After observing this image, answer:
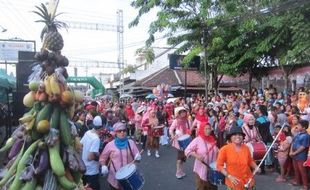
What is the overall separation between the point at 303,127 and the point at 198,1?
408 inches

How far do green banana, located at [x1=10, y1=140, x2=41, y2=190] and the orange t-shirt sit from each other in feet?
9.85

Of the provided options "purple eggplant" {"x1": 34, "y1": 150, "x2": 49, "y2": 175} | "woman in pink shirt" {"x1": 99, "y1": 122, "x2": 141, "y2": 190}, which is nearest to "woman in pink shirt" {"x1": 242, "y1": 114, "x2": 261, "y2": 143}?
"woman in pink shirt" {"x1": 99, "y1": 122, "x2": 141, "y2": 190}

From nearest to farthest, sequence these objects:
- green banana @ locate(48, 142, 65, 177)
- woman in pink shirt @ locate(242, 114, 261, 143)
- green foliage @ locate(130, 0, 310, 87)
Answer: green banana @ locate(48, 142, 65, 177), woman in pink shirt @ locate(242, 114, 261, 143), green foliage @ locate(130, 0, 310, 87)

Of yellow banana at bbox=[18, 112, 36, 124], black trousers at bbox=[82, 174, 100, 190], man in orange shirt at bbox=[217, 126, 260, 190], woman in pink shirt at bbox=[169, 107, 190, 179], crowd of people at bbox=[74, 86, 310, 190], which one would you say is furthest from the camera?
woman in pink shirt at bbox=[169, 107, 190, 179]

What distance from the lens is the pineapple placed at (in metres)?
4.79


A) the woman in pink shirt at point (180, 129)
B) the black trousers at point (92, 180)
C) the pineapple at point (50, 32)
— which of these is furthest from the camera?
the woman in pink shirt at point (180, 129)

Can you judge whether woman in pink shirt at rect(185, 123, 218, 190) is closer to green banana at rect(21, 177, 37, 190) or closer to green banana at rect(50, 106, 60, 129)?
green banana at rect(50, 106, 60, 129)

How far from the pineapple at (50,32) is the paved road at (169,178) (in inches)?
233

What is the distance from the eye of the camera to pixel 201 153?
25.6 ft

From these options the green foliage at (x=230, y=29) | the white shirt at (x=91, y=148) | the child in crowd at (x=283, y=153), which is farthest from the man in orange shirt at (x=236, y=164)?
the green foliage at (x=230, y=29)

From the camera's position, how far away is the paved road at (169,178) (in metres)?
10.5

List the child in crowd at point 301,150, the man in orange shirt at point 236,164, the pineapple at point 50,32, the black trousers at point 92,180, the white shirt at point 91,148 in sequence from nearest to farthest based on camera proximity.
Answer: the pineapple at point 50,32 < the man in orange shirt at point 236,164 < the white shirt at point 91,148 < the black trousers at point 92,180 < the child in crowd at point 301,150

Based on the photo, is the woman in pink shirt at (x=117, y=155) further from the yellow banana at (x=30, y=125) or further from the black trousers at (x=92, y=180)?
the yellow banana at (x=30, y=125)

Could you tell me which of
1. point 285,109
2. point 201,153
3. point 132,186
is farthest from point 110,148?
point 285,109
